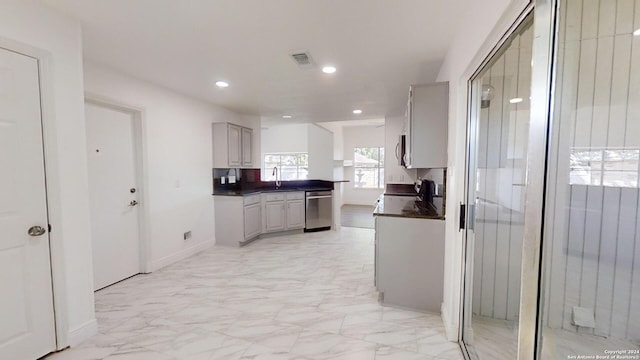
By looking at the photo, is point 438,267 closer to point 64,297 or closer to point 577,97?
point 577,97

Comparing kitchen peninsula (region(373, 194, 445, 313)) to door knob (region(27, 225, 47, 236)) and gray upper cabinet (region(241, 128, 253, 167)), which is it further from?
gray upper cabinet (region(241, 128, 253, 167))

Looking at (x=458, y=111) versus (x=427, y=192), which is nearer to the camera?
(x=458, y=111)

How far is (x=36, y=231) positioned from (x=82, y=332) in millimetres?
863

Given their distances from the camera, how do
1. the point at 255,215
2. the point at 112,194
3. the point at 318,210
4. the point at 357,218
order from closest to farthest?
the point at 112,194 < the point at 255,215 < the point at 318,210 < the point at 357,218

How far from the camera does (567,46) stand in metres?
0.97

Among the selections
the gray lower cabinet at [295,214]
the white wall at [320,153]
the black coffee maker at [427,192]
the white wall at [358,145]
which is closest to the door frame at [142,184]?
the gray lower cabinet at [295,214]

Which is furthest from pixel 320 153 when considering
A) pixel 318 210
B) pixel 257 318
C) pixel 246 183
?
pixel 257 318

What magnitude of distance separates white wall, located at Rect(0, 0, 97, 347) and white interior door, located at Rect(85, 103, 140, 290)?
0.96 m

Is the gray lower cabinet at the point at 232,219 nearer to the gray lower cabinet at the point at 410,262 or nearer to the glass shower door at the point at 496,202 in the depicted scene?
the gray lower cabinet at the point at 410,262

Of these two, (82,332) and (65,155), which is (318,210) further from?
(65,155)

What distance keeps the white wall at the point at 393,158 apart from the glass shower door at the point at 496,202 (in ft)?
12.1

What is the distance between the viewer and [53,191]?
1.96 metres

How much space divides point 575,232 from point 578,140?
1.20 ft

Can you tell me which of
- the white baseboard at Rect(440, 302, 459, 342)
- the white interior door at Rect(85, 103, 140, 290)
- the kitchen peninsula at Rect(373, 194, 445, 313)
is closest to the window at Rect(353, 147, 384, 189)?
the kitchen peninsula at Rect(373, 194, 445, 313)
